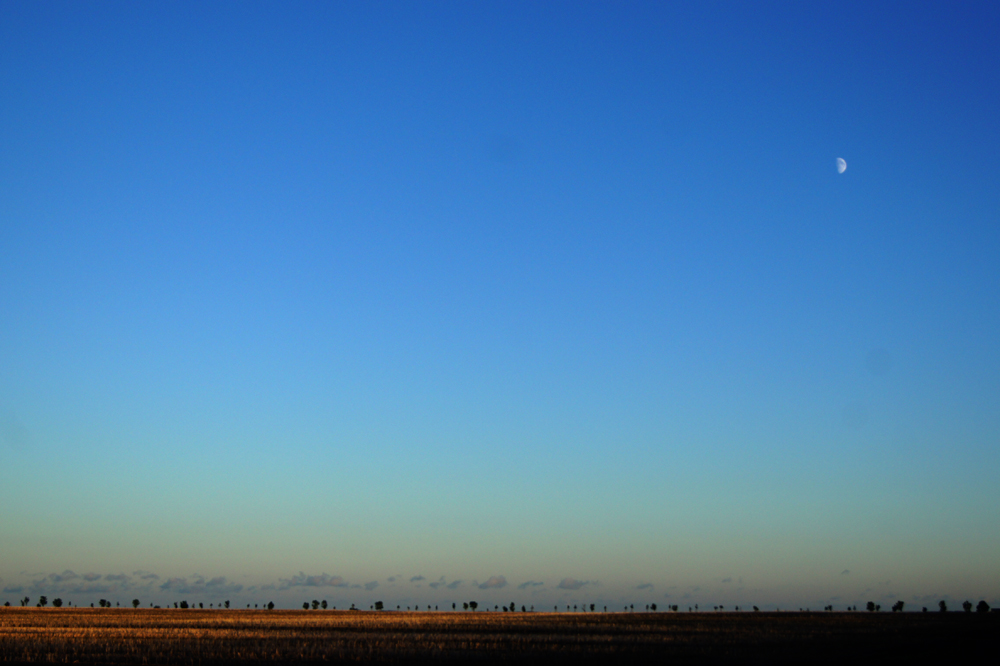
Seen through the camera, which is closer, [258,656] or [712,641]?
[258,656]

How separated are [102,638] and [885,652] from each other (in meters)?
52.3

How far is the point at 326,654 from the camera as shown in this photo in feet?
156

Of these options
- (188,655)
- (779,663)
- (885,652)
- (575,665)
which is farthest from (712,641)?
(188,655)

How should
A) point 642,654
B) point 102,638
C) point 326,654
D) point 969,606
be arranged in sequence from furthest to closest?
point 969,606 < point 102,638 < point 642,654 < point 326,654

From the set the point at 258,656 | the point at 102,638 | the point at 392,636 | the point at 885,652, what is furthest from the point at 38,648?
the point at 885,652

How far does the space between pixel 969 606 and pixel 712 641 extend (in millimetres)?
150546

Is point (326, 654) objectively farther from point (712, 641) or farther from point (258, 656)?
point (712, 641)

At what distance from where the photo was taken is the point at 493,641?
60.6 meters

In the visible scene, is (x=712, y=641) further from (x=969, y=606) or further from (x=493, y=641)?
(x=969, y=606)

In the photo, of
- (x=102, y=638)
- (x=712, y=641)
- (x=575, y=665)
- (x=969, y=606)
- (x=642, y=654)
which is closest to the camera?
(x=575, y=665)

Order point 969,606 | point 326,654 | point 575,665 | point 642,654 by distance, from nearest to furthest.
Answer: point 575,665
point 326,654
point 642,654
point 969,606

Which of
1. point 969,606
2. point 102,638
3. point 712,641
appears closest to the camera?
point 102,638

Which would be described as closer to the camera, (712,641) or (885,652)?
(885,652)

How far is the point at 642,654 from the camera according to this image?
50.7 metres
